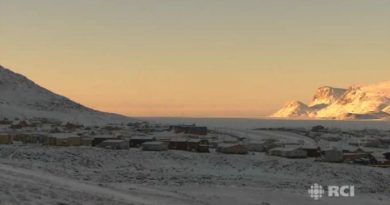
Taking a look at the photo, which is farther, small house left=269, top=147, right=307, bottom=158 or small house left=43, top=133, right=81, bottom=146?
small house left=43, top=133, right=81, bottom=146

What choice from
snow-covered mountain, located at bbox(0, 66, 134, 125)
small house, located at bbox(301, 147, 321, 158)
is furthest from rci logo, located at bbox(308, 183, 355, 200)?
snow-covered mountain, located at bbox(0, 66, 134, 125)

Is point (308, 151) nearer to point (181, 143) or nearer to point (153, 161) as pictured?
point (181, 143)

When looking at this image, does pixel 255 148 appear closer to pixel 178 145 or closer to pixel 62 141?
pixel 178 145

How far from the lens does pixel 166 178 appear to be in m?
33.8

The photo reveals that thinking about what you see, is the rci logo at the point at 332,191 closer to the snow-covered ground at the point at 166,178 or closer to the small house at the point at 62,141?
the snow-covered ground at the point at 166,178

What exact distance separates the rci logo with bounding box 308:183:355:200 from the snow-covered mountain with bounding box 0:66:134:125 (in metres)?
113

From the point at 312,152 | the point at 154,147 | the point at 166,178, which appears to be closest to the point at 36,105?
the point at 154,147

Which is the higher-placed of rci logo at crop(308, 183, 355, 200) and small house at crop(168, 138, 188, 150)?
small house at crop(168, 138, 188, 150)

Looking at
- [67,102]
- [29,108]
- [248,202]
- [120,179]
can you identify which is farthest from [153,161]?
[67,102]

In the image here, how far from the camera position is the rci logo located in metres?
30.0

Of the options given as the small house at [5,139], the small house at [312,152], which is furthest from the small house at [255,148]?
the small house at [5,139]

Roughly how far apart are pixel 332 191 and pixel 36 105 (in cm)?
14606

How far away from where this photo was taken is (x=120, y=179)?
3153cm

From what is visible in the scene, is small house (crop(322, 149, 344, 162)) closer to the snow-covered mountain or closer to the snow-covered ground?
the snow-covered ground
